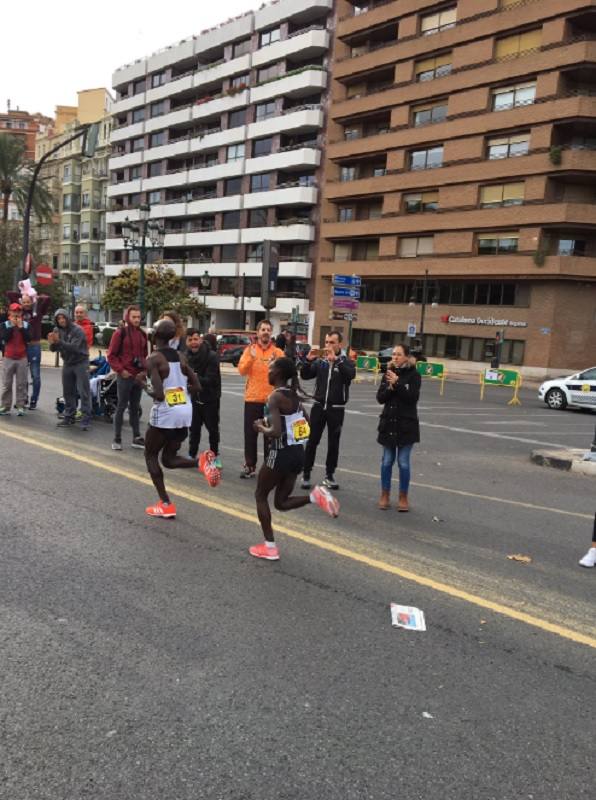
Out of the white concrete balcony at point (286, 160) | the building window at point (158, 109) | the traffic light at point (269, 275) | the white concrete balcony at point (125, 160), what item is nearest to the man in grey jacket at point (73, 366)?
the traffic light at point (269, 275)

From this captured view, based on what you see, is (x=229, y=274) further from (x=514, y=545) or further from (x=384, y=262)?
(x=514, y=545)

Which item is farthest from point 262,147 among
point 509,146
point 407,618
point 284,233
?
point 407,618

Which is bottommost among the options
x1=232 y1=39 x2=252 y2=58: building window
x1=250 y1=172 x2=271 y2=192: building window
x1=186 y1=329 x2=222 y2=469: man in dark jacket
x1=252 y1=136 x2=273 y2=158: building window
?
x1=186 y1=329 x2=222 y2=469: man in dark jacket

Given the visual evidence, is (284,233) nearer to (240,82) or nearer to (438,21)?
(240,82)

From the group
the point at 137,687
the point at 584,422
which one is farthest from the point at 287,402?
the point at 584,422

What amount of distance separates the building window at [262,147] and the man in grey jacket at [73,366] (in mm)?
48485

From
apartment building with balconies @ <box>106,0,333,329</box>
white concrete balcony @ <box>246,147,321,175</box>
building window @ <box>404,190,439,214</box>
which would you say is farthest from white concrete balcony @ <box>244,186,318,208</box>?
building window @ <box>404,190,439,214</box>

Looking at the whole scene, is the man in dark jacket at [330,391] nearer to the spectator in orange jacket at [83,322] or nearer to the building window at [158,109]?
the spectator in orange jacket at [83,322]

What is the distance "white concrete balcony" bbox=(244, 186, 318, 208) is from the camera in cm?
5134

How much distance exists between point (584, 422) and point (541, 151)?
25311mm

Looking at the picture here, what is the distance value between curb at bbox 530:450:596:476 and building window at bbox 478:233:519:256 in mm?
31576

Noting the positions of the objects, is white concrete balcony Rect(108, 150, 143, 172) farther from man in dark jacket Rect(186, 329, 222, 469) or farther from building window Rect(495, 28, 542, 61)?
man in dark jacket Rect(186, 329, 222, 469)

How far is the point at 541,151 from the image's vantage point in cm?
3756

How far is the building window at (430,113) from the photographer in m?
43.1
